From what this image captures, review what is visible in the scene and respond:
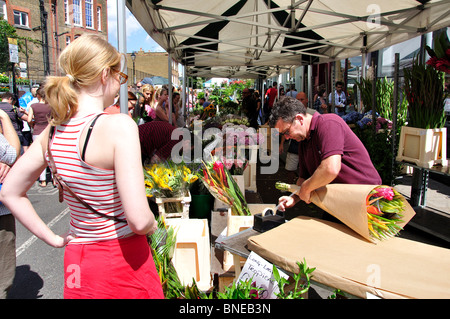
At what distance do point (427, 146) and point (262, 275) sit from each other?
9.98 feet

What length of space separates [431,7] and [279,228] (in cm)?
385

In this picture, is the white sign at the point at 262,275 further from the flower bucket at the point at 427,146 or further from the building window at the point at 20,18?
the building window at the point at 20,18

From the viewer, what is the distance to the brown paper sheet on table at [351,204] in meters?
1.62

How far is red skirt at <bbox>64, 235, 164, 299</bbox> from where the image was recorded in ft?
4.14

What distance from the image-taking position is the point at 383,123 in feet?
16.9

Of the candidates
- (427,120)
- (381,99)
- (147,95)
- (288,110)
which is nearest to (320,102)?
(381,99)

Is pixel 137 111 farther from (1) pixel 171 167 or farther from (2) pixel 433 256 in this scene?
(2) pixel 433 256

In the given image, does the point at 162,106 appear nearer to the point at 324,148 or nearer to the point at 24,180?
the point at 324,148

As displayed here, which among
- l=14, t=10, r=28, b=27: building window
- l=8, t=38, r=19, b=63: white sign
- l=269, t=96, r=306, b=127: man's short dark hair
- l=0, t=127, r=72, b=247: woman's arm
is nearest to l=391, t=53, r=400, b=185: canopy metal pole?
l=269, t=96, r=306, b=127: man's short dark hair

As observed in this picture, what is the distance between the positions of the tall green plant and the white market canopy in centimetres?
75

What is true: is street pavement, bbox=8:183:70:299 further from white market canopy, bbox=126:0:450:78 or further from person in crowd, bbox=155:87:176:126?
white market canopy, bbox=126:0:450:78

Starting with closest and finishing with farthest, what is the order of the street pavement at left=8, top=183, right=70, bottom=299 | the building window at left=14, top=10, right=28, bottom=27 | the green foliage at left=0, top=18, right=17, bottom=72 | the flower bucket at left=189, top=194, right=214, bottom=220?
the street pavement at left=8, top=183, right=70, bottom=299 → the flower bucket at left=189, top=194, right=214, bottom=220 → the green foliage at left=0, top=18, right=17, bottom=72 → the building window at left=14, top=10, right=28, bottom=27

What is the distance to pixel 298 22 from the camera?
191 inches
